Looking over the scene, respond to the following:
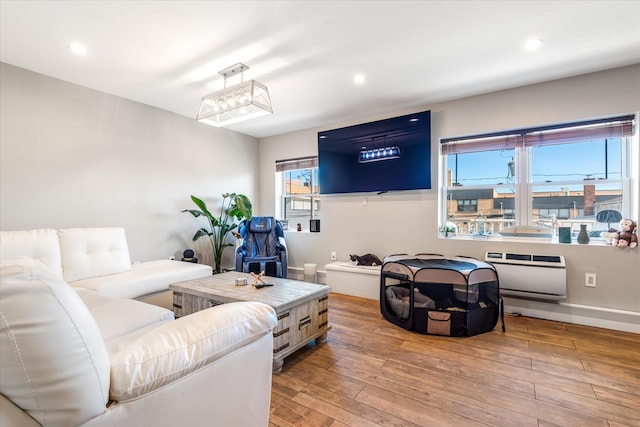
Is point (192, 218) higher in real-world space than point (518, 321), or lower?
higher

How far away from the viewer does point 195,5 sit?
75.1 inches

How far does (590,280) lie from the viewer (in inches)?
110

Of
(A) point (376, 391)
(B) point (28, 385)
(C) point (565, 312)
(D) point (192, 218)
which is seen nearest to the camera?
(B) point (28, 385)

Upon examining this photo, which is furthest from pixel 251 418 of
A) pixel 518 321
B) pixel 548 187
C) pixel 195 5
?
pixel 548 187

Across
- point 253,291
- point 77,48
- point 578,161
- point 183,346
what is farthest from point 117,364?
point 578,161

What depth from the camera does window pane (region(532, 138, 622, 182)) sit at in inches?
113

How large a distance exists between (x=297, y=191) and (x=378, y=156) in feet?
5.43

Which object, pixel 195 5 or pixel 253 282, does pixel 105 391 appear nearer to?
pixel 253 282

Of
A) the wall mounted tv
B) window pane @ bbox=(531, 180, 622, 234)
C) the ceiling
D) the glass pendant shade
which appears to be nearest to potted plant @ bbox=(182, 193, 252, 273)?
the wall mounted tv

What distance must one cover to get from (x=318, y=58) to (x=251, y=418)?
2625mm

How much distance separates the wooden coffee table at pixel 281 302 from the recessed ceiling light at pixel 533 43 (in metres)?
2.59

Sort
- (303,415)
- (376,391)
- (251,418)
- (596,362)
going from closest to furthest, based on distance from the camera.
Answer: (251,418) → (303,415) → (376,391) → (596,362)

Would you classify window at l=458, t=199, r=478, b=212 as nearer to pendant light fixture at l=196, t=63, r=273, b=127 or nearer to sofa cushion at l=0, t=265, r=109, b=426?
pendant light fixture at l=196, t=63, r=273, b=127

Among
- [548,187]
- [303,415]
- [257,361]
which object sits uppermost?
[548,187]
